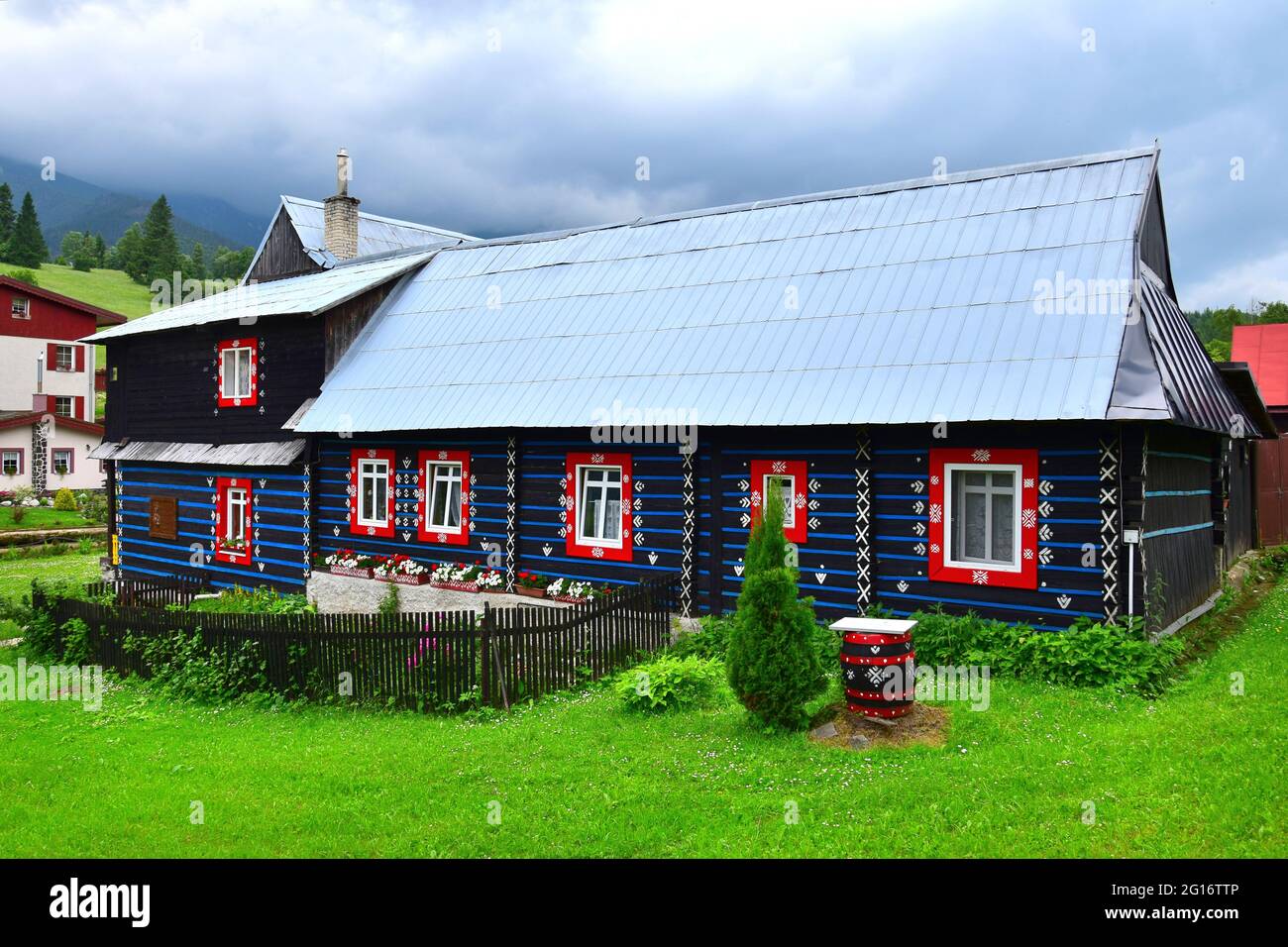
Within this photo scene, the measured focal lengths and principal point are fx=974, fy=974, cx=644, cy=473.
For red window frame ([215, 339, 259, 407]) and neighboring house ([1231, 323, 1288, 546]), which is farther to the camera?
neighboring house ([1231, 323, 1288, 546])

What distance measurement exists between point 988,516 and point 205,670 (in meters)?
10.4

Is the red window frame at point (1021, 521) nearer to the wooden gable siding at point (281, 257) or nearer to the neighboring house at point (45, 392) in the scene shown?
the wooden gable siding at point (281, 257)

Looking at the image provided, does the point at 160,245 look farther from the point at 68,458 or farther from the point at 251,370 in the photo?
the point at 251,370

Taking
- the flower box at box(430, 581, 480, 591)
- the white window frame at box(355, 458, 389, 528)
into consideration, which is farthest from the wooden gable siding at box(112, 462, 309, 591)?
the flower box at box(430, 581, 480, 591)

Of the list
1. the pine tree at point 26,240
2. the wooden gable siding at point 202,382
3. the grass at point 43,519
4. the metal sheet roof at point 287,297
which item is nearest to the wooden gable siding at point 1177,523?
the metal sheet roof at point 287,297

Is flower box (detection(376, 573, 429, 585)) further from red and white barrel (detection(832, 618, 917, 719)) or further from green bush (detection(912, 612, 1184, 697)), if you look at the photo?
red and white barrel (detection(832, 618, 917, 719))

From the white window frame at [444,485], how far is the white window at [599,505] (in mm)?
2615

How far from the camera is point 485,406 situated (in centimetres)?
1705

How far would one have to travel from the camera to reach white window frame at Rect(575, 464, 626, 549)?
629 inches

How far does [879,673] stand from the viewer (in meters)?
9.00

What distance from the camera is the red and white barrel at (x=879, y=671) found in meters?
8.99

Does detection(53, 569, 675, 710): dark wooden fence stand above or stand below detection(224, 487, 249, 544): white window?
below

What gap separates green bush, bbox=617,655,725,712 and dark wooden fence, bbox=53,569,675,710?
1.18 metres

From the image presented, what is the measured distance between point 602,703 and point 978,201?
32.9 feet
